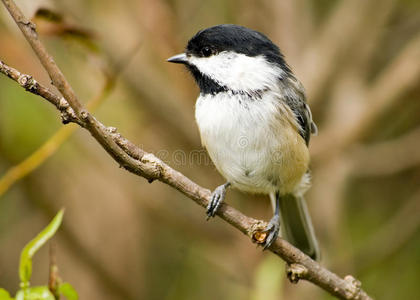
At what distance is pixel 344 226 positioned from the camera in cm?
343

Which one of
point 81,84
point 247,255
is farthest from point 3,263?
point 247,255

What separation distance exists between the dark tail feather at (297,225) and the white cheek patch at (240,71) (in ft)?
2.47

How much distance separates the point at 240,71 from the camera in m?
2.27

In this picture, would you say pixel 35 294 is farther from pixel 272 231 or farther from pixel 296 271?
pixel 272 231

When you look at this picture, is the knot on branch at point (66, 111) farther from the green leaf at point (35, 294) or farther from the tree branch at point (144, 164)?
the green leaf at point (35, 294)

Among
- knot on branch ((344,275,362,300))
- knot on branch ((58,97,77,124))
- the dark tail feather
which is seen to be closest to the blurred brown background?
the dark tail feather

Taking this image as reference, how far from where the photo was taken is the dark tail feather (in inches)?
104

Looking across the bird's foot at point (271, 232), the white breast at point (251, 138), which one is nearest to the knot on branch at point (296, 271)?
the bird's foot at point (271, 232)

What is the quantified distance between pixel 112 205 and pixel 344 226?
Answer: 1513 millimetres

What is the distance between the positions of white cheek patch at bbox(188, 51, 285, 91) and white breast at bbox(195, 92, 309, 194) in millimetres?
57

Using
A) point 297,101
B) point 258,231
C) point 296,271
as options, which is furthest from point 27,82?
point 297,101

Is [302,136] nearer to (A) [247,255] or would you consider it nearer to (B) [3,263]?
(A) [247,255]

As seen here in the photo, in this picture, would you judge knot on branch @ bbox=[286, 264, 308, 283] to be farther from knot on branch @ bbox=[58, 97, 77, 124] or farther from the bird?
knot on branch @ bbox=[58, 97, 77, 124]

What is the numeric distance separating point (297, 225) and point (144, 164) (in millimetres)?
1410
